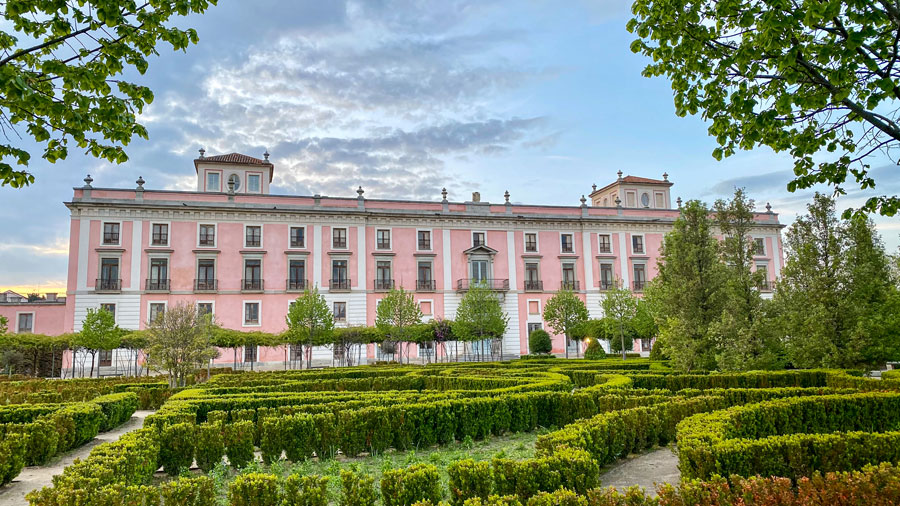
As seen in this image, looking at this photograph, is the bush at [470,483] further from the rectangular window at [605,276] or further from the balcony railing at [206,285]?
the rectangular window at [605,276]

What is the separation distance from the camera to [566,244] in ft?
144

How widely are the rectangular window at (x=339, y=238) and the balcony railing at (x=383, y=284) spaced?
10.8ft

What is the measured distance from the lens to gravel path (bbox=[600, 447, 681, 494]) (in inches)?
249

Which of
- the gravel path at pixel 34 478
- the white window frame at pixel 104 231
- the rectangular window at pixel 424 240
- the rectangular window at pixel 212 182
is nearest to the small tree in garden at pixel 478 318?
the rectangular window at pixel 424 240

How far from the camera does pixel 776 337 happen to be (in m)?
14.8

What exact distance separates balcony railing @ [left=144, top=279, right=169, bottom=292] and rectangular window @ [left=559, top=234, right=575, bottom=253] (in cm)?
2738

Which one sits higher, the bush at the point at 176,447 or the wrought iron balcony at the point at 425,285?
the wrought iron balcony at the point at 425,285

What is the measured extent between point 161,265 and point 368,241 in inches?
520

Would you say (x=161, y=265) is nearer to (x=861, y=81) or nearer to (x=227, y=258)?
(x=227, y=258)

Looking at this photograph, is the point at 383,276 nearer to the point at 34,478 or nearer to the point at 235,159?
the point at 235,159

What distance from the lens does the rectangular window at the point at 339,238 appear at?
129 feet

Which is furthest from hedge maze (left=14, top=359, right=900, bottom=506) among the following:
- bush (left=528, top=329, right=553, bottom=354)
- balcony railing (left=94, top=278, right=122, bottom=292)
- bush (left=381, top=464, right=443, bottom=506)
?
balcony railing (left=94, top=278, right=122, bottom=292)

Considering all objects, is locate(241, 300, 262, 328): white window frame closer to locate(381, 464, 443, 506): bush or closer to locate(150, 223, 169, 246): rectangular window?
locate(150, 223, 169, 246): rectangular window

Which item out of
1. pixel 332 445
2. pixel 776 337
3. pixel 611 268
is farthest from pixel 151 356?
pixel 611 268
